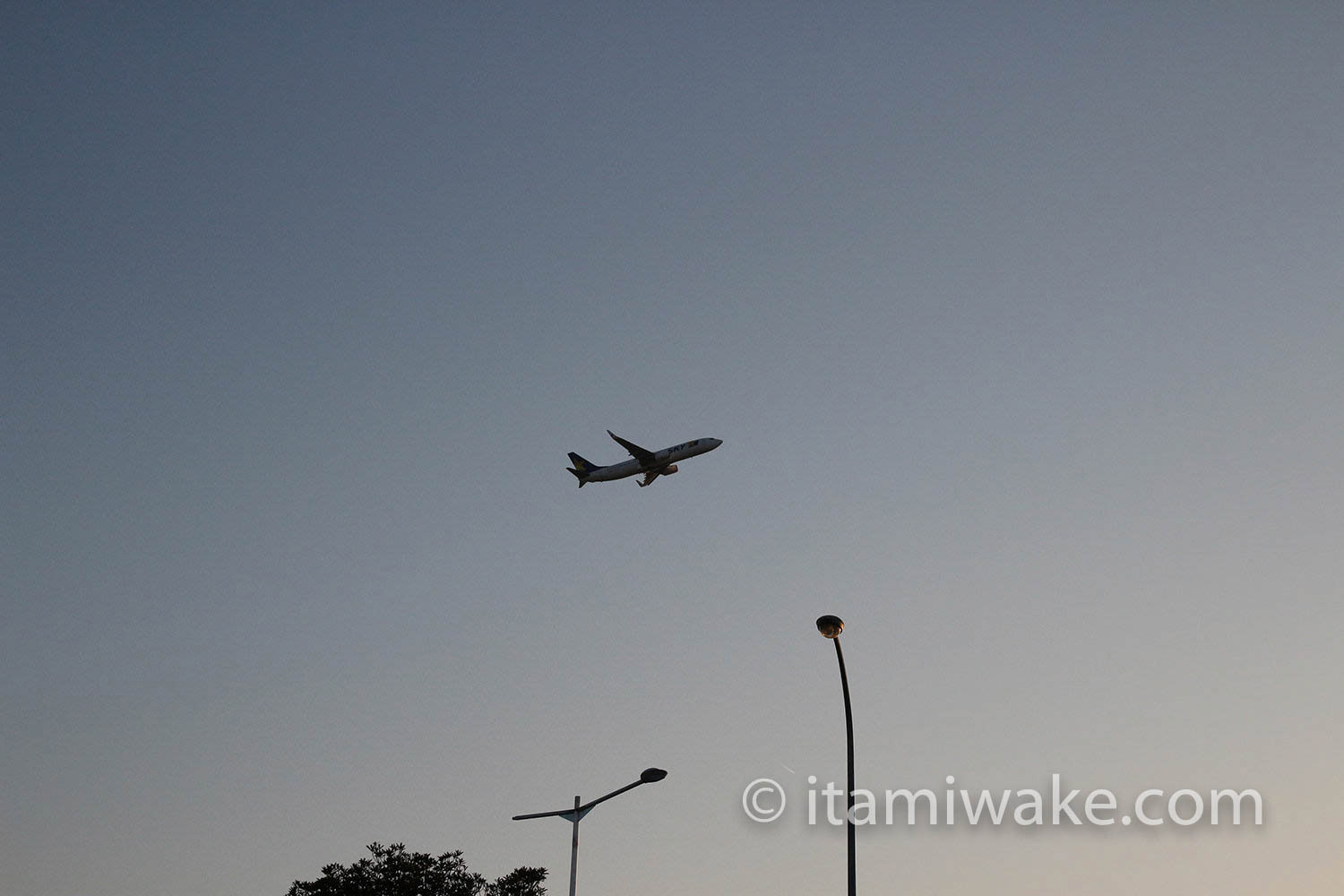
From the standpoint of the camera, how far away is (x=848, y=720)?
22797mm

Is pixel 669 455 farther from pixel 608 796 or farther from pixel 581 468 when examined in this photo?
pixel 608 796

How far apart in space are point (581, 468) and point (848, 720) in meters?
50.5

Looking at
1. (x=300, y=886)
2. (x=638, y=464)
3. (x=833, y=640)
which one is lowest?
(x=300, y=886)

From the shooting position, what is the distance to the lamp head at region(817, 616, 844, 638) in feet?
72.0

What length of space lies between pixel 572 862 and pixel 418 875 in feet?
105

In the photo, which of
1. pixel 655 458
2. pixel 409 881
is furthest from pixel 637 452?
pixel 409 881

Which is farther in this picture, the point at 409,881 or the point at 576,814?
the point at 409,881

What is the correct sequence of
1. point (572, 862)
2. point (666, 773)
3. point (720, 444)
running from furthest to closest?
point (720, 444), point (572, 862), point (666, 773)

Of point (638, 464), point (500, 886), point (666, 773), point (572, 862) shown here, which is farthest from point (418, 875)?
point (666, 773)

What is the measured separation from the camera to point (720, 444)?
64.1 metres

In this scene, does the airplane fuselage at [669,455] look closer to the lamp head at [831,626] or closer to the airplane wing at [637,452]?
the airplane wing at [637,452]

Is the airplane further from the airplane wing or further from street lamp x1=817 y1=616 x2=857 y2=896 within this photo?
street lamp x1=817 y1=616 x2=857 y2=896

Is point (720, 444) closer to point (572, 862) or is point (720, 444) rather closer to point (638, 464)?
point (638, 464)

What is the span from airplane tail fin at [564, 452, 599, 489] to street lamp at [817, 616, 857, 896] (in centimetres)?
4895
